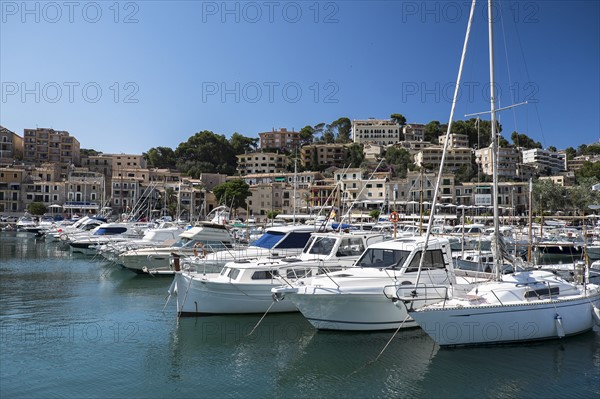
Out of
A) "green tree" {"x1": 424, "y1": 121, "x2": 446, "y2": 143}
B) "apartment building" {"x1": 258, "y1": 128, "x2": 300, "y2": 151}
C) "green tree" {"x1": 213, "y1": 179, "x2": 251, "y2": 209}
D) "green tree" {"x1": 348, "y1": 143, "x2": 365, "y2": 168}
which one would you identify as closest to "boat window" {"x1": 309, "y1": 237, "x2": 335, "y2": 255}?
"green tree" {"x1": 213, "y1": 179, "x2": 251, "y2": 209}

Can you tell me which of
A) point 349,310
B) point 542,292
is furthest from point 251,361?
point 542,292

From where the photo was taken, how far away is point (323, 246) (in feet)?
65.7

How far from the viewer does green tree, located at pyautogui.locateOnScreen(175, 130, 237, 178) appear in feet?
397

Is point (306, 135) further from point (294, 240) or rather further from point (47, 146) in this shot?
point (294, 240)

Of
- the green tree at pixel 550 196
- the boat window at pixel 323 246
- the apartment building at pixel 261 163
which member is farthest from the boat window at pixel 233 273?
the apartment building at pixel 261 163

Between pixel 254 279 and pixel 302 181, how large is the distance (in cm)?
8810

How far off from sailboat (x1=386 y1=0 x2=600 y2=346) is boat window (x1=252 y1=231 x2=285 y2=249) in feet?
32.6

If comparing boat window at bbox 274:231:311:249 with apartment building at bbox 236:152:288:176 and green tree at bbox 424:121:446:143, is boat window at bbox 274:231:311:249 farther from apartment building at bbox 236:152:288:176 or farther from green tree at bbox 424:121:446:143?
green tree at bbox 424:121:446:143

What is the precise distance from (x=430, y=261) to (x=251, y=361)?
677cm

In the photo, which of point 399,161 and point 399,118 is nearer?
point 399,161

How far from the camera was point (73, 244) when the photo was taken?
42.4 meters

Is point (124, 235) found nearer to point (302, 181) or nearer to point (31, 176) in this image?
point (302, 181)

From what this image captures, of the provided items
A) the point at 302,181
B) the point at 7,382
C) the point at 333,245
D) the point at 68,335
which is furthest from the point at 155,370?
the point at 302,181

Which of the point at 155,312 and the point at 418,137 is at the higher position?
the point at 418,137
